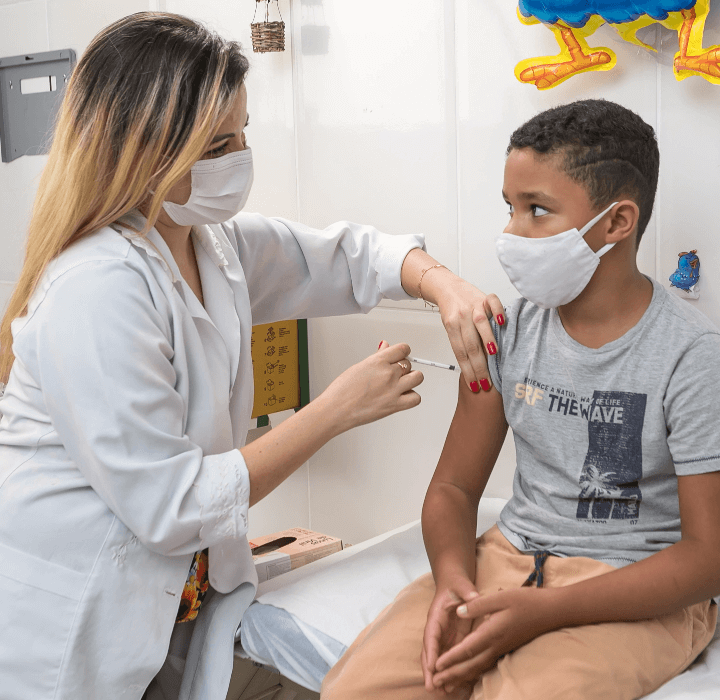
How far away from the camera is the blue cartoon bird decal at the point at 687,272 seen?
5.89ft

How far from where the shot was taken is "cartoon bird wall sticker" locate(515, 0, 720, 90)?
163 cm

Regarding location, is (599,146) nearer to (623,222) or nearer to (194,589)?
(623,222)

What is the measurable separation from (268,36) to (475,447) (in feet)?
4.85

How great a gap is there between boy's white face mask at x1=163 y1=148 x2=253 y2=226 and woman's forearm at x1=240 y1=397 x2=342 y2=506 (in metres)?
0.42

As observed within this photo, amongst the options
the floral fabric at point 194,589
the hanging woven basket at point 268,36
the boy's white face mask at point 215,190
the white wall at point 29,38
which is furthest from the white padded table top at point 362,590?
the white wall at point 29,38

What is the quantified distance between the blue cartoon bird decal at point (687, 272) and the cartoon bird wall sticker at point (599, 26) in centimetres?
38

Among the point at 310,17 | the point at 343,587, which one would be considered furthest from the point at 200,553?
the point at 310,17

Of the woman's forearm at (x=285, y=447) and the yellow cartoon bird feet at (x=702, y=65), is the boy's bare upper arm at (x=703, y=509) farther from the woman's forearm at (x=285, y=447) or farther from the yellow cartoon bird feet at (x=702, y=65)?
the yellow cartoon bird feet at (x=702, y=65)

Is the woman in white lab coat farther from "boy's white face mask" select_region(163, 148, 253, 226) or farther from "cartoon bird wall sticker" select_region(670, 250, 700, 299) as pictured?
"cartoon bird wall sticker" select_region(670, 250, 700, 299)

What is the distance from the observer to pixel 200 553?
1.65 m

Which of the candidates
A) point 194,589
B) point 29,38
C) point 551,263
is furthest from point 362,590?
point 29,38

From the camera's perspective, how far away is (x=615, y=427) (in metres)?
1.42

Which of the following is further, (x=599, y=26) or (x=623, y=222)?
(x=599, y=26)

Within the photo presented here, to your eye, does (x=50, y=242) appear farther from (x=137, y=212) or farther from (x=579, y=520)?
(x=579, y=520)
